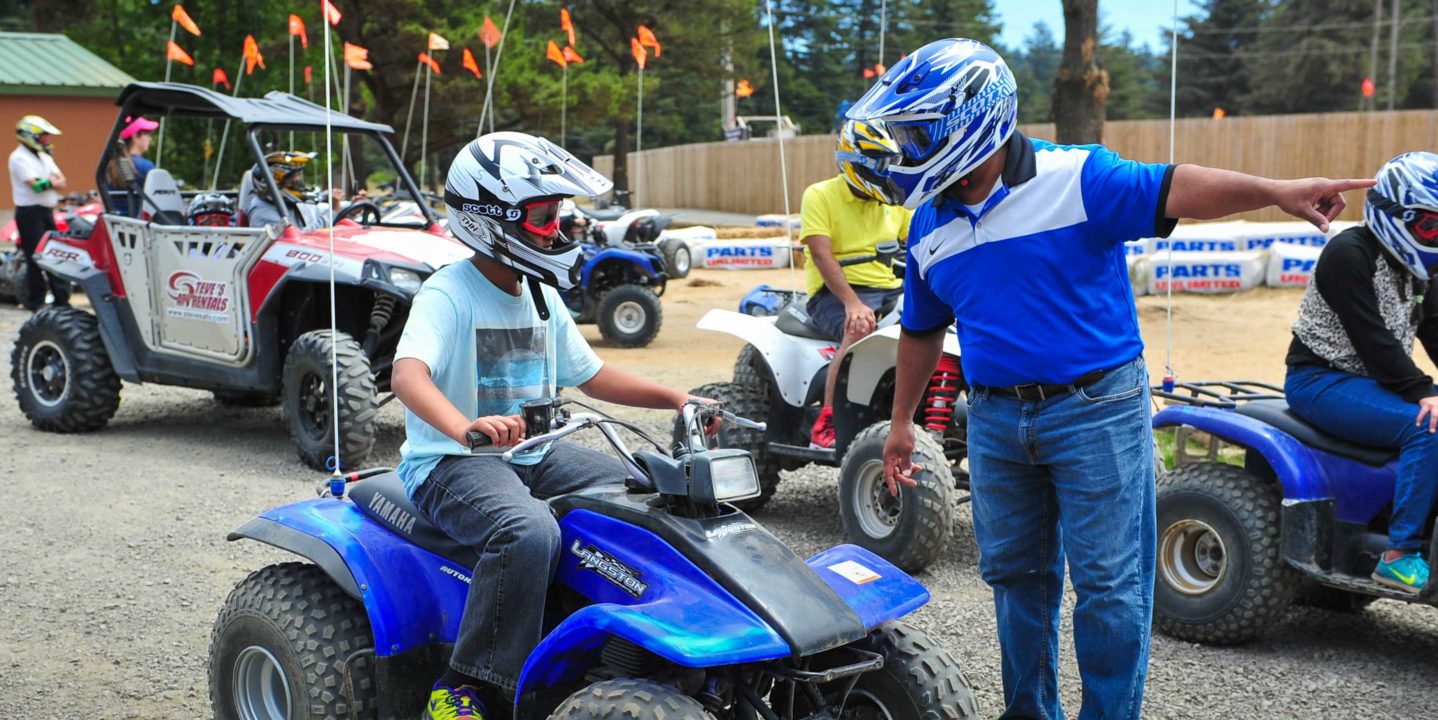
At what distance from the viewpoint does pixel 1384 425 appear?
500cm

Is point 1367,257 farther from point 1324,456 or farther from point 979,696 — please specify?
point 979,696

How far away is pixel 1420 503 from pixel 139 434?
26.7 feet

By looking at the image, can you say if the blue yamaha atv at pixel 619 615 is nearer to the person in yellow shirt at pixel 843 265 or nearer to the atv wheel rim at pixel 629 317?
the person in yellow shirt at pixel 843 265

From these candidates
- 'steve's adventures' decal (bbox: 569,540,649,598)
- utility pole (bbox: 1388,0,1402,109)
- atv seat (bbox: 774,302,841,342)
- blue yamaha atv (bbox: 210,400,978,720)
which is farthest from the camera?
utility pole (bbox: 1388,0,1402,109)

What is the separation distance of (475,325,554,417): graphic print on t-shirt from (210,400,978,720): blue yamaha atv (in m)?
0.35

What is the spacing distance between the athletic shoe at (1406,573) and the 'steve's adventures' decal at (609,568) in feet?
9.92

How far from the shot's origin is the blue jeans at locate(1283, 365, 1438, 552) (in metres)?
4.83

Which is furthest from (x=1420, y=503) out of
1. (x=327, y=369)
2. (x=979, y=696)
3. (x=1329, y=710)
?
(x=327, y=369)

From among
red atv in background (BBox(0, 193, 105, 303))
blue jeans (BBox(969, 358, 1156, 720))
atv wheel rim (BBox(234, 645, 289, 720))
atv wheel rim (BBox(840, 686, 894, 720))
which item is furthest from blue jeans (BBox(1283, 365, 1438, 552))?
red atv in background (BBox(0, 193, 105, 303))

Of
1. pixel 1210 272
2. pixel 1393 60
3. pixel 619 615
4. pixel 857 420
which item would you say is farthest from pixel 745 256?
pixel 1393 60

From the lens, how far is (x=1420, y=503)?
484 centimetres

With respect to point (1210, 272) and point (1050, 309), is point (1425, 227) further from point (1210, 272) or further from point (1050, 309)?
point (1210, 272)

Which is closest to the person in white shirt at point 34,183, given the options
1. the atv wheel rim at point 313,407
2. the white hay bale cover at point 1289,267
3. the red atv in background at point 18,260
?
the red atv in background at point 18,260

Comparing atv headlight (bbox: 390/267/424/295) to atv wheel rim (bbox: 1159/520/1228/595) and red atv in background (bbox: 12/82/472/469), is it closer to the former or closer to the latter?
red atv in background (bbox: 12/82/472/469)
